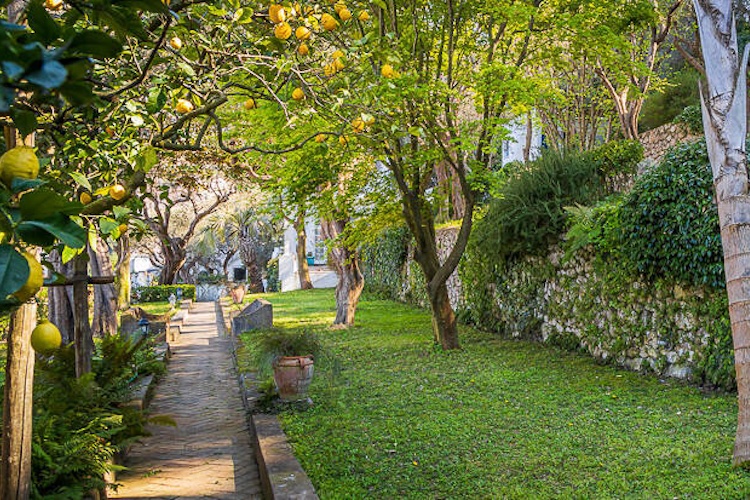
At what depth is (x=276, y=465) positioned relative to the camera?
5.15 m

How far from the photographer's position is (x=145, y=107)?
3.63m

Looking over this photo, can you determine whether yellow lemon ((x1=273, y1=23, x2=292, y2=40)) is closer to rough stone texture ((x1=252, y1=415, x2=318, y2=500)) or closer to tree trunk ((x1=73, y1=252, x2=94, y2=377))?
rough stone texture ((x1=252, y1=415, x2=318, y2=500))

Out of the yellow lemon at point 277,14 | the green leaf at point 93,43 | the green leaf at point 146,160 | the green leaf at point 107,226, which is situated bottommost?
the green leaf at point 107,226

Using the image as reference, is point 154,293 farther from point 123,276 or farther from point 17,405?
point 17,405

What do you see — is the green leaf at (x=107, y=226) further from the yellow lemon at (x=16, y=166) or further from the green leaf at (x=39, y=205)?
the green leaf at (x=39, y=205)

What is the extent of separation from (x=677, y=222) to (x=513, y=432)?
3294 mm

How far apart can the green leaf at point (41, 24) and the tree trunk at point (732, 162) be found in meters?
4.67

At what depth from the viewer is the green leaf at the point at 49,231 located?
1.03m

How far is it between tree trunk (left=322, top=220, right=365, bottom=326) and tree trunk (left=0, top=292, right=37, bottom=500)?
12124 mm

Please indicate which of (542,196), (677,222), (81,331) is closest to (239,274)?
(542,196)

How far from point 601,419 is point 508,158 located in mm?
22106

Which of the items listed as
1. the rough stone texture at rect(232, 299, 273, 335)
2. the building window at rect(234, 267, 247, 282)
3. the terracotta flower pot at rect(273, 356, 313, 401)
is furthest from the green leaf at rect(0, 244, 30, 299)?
the building window at rect(234, 267, 247, 282)

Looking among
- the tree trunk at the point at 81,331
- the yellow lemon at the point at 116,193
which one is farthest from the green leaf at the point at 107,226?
the tree trunk at the point at 81,331

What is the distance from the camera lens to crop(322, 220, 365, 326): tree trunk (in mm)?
15359
